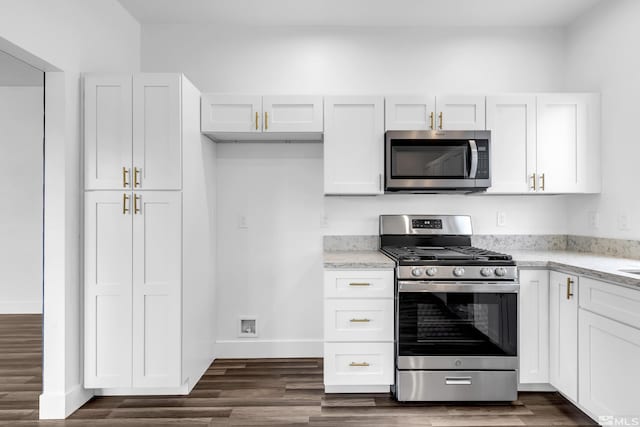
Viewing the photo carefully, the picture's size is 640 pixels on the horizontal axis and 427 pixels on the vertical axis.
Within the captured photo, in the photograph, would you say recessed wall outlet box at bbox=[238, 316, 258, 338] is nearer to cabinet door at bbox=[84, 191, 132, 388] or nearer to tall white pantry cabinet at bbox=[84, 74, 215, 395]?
tall white pantry cabinet at bbox=[84, 74, 215, 395]

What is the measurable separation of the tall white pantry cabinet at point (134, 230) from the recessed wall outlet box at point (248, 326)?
798mm

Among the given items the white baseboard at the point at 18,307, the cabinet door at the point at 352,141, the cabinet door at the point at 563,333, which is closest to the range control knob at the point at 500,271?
the cabinet door at the point at 563,333

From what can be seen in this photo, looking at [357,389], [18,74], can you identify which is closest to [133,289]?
[357,389]

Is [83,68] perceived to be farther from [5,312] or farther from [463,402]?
[463,402]

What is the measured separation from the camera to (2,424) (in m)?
2.23

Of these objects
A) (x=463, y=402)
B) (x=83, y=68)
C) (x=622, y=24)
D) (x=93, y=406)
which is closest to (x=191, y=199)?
(x=83, y=68)

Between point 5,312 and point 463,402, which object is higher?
point 5,312

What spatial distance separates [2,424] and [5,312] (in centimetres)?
203

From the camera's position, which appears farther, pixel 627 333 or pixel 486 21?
pixel 486 21

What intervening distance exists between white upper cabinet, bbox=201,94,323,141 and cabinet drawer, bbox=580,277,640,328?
1953mm

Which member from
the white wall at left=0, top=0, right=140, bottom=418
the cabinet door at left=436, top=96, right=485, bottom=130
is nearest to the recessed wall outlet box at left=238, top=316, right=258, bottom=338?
the white wall at left=0, top=0, right=140, bottom=418

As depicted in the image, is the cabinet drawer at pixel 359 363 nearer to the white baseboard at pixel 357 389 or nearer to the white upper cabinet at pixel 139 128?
the white baseboard at pixel 357 389

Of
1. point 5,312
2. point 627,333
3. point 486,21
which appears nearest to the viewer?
point 627,333

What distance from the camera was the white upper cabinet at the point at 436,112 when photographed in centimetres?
287
